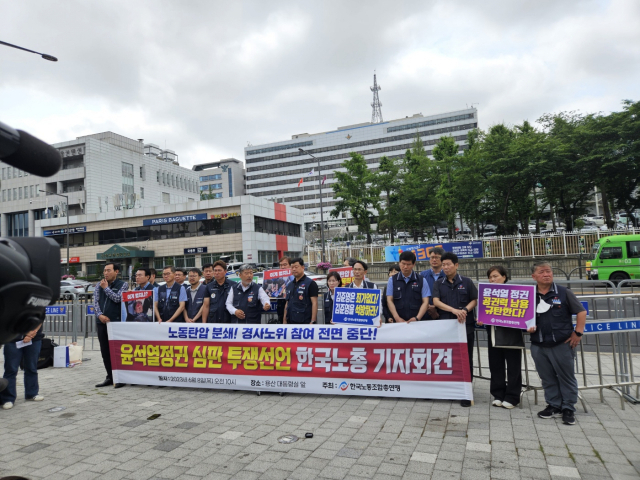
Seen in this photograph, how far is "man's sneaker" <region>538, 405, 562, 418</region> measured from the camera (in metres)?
5.08

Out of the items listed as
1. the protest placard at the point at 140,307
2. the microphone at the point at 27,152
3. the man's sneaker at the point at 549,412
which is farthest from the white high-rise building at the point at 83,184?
the microphone at the point at 27,152

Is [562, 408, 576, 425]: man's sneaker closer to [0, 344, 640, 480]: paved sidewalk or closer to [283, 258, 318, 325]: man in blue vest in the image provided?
[0, 344, 640, 480]: paved sidewalk

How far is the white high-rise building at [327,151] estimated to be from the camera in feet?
301

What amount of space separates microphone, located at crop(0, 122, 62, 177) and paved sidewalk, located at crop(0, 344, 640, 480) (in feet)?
10.5

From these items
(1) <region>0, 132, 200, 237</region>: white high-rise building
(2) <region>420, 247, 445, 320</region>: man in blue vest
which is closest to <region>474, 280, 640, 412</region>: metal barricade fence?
(2) <region>420, 247, 445, 320</region>: man in blue vest

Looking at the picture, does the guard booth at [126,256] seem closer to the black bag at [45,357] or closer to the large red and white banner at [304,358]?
the black bag at [45,357]

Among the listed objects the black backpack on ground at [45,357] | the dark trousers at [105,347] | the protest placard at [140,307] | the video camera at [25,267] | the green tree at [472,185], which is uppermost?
the green tree at [472,185]

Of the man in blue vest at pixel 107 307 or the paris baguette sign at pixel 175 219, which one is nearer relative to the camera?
the man in blue vest at pixel 107 307

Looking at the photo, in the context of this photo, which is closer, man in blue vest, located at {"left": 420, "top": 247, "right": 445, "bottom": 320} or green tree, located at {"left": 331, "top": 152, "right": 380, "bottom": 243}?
man in blue vest, located at {"left": 420, "top": 247, "right": 445, "bottom": 320}

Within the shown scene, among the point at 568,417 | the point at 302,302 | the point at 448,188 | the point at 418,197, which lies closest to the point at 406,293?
the point at 302,302

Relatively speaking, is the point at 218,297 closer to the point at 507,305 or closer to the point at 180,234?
the point at 507,305

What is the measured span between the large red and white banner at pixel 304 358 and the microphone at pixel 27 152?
16.2 ft

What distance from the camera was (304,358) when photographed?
6246 millimetres

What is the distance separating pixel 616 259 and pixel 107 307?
20768 millimetres
